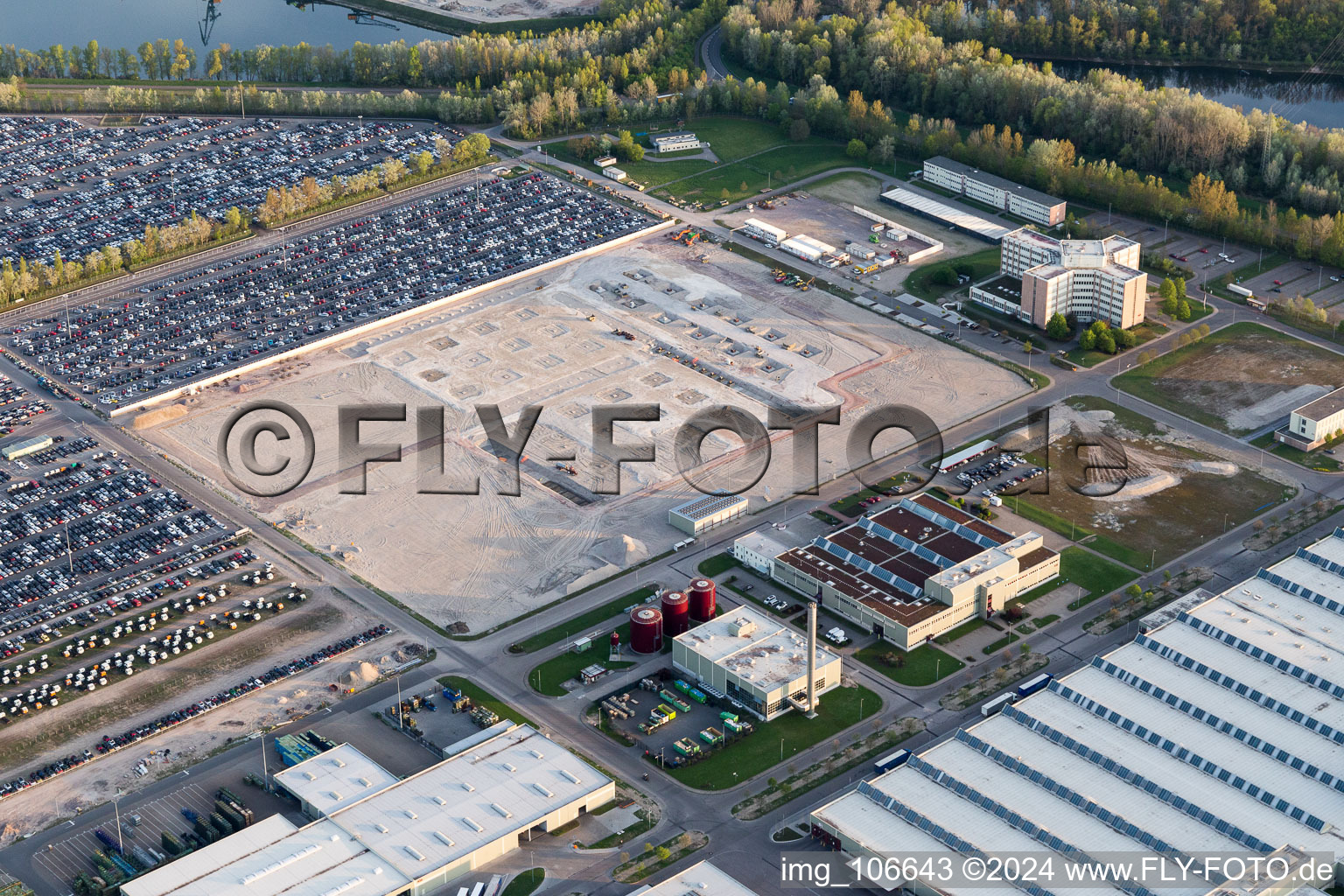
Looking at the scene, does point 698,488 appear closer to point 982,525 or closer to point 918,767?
point 982,525

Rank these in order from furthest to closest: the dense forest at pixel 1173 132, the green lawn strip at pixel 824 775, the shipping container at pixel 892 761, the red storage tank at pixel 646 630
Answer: the dense forest at pixel 1173 132
the red storage tank at pixel 646 630
the shipping container at pixel 892 761
the green lawn strip at pixel 824 775

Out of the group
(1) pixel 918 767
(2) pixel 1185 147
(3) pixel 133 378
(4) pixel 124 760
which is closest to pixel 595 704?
(1) pixel 918 767

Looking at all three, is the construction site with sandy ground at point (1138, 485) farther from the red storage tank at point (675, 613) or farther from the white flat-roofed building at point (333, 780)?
the white flat-roofed building at point (333, 780)

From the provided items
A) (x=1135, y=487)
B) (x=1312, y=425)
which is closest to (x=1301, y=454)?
(x=1312, y=425)

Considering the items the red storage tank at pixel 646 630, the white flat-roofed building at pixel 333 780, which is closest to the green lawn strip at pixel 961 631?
the red storage tank at pixel 646 630

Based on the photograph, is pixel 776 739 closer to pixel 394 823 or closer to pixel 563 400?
pixel 394 823

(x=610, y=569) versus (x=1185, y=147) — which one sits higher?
(x=1185, y=147)
